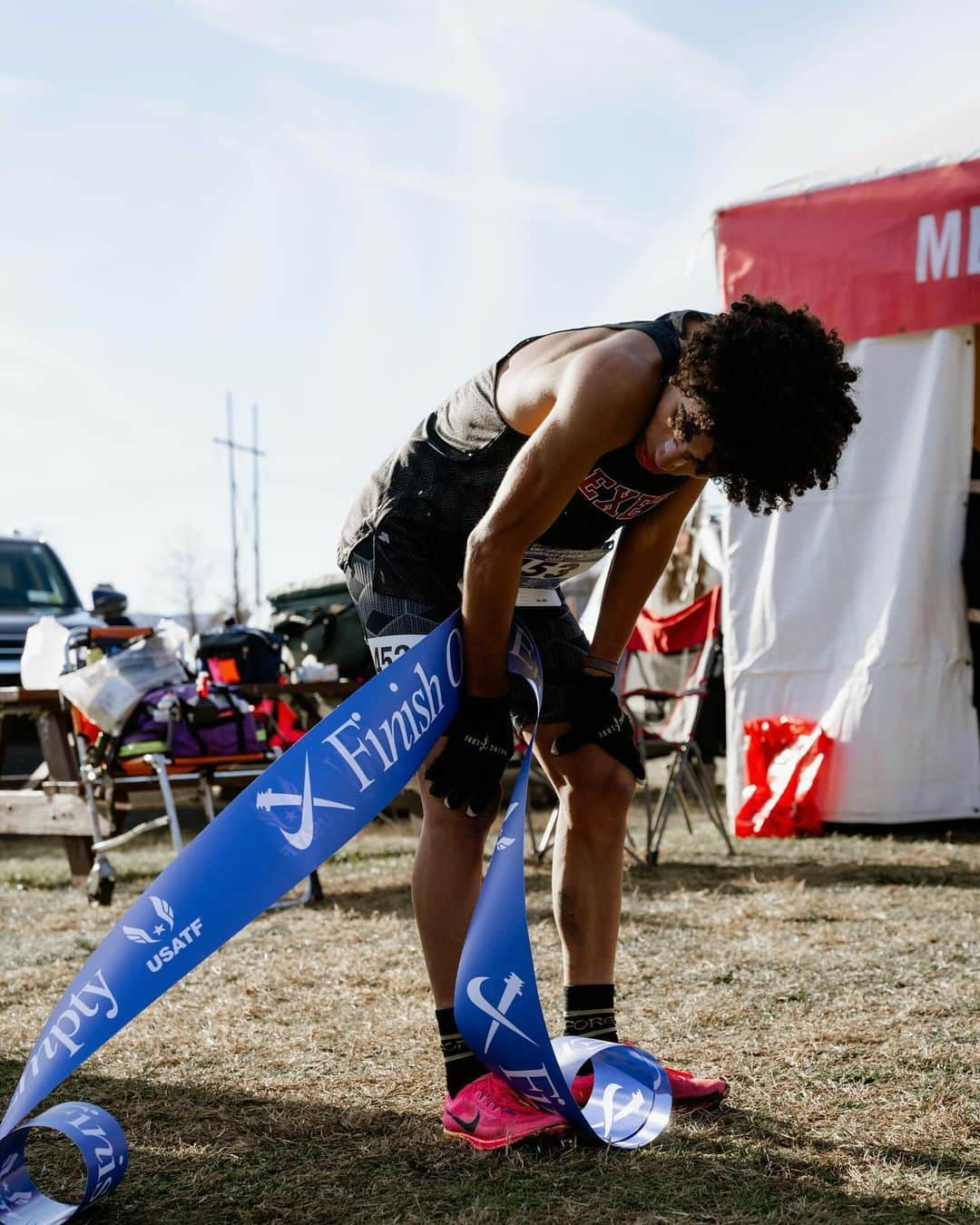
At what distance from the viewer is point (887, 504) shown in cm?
613

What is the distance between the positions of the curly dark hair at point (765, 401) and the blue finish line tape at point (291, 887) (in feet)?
1.81

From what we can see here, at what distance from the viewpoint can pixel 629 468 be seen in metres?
2.14

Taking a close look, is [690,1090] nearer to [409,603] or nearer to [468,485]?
[409,603]

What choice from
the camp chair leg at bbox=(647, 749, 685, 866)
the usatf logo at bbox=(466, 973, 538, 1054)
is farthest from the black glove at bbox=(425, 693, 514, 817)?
the camp chair leg at bbox=(647, 749, 685, 866)

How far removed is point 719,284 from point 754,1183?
17.3 ft

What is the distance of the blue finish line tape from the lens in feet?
6.20

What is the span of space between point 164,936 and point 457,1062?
1.99 feet

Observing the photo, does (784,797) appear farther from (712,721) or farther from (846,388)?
(846,388)

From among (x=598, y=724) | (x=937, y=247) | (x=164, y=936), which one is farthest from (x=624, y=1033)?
(x=937, y=247)

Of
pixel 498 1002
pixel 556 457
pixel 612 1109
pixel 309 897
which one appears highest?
pixel 556 457

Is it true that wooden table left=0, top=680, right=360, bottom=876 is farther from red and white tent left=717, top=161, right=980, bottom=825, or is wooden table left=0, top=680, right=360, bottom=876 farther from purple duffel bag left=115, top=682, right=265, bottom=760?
red and white tent left=717, top=161, right=980, bottom=825

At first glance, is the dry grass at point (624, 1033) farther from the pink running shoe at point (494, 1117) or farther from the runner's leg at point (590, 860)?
the runner's leg at point (590, 860)

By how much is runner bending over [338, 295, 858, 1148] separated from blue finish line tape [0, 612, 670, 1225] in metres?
0.08

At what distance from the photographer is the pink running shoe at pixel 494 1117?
6.81ft
